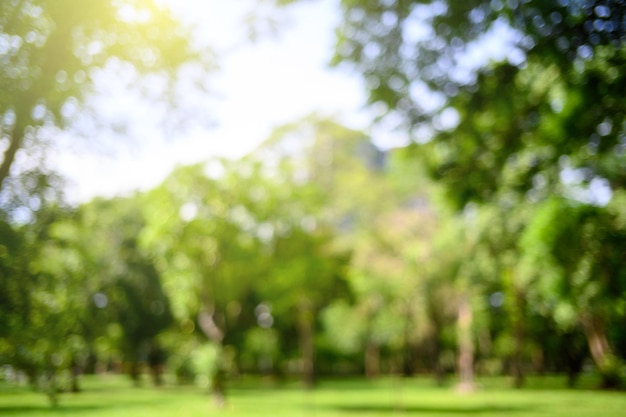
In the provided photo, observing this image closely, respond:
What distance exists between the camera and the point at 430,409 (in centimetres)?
1402

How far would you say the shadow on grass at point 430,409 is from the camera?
1314 centimetres

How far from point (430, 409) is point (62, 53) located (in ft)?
42.0

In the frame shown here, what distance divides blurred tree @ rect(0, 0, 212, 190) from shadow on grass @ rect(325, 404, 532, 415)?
10.8 metres

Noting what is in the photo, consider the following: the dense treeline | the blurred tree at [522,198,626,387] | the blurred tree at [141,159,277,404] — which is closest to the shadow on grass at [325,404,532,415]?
the dense treeline

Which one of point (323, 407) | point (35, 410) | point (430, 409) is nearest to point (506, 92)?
point (35, 410)

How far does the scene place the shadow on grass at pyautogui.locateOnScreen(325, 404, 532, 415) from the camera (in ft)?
43.1

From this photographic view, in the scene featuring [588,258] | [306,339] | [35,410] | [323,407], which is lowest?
[323,407]

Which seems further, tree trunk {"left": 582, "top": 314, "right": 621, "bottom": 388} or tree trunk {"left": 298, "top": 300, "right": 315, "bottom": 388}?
tree trunk {"left": 298, "top": 300, "right": 315, "bottom": 388}

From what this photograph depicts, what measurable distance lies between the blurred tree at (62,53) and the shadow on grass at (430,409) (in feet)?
35.3

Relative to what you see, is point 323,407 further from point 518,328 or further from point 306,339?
point 306,339

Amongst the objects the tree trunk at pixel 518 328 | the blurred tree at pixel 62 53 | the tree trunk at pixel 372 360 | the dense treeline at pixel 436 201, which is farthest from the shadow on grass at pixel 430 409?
the tree trunk at pixel 372 360

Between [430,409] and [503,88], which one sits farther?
[430,409]

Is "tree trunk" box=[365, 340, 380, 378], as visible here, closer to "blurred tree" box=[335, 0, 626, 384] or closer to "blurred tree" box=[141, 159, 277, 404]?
"blurred tree" box=[141, 159, 277, 404]

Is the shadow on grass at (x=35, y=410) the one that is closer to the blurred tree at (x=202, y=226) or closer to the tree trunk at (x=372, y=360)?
the blurred tree at (x=202, y=226)
